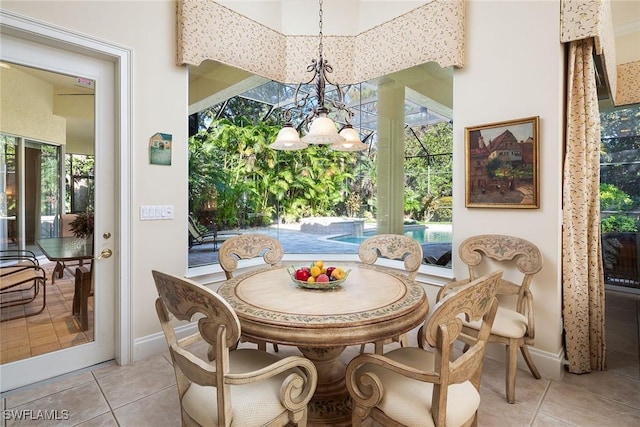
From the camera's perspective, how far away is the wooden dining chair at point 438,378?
1.13 metres

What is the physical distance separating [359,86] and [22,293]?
12.0ft

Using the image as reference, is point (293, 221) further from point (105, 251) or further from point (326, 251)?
point (105, 251)

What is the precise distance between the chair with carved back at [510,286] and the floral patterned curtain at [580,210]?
0.30 m

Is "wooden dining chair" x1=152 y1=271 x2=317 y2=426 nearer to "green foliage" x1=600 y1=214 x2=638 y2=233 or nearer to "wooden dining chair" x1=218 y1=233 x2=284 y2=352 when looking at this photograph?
"wooden dining chair" x1=218 y1=233 x2=284 y2=352

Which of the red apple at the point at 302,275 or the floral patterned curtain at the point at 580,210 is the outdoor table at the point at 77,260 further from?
the floral patterned curtain at the point at 580,210

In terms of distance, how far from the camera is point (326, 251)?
4.00 meters

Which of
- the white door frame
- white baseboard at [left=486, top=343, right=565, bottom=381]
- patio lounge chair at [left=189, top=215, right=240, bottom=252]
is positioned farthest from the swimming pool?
the white door frame

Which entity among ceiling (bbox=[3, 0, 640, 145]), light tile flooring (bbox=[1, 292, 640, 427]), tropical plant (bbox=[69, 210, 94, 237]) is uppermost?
ceiling (bbox=[3, 0, 640, 145])

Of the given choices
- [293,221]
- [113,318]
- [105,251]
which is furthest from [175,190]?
[293,221]

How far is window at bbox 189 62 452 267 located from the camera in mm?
3186

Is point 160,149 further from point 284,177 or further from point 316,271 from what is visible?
point 316,271

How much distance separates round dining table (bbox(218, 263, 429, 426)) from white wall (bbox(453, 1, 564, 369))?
46.2 inches

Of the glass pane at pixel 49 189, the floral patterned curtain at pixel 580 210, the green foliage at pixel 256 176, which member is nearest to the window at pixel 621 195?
the floral patterned curtain at pixel 580 210

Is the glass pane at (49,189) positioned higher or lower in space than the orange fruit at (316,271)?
higher
